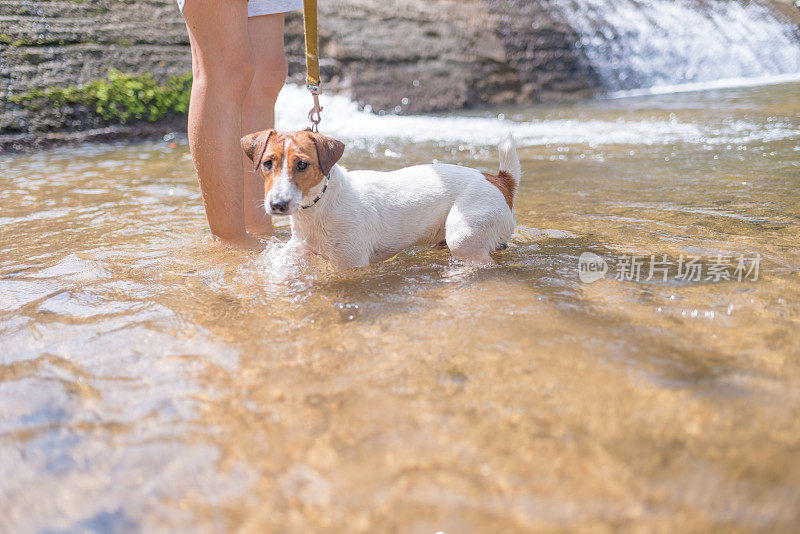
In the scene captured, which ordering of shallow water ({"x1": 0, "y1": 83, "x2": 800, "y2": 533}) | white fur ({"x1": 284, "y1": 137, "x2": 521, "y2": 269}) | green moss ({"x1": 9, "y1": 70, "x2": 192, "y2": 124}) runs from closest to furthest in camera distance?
1. shallow water ({"x1": 0, "y1": 83, "x2": 800, "y2": 533})
2. white fur ({"x1": 284, "y1": 137, "x2": 521, "y2": 269})
3. green moss ({"x1": 9, "y1": 70, "x2": 192, "y2": 124})

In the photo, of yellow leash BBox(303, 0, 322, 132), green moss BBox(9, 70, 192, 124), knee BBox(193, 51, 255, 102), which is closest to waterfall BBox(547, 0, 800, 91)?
green moss BBox(9, 70, 192, 124)

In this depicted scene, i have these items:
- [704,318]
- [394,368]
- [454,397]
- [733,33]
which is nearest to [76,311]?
[394,368]

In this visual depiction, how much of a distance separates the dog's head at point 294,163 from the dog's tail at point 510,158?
999 mm

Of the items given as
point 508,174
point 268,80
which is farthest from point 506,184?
point 268,80

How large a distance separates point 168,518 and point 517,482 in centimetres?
76

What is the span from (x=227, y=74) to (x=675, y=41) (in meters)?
12.5

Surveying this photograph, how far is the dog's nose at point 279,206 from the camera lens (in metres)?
2.52

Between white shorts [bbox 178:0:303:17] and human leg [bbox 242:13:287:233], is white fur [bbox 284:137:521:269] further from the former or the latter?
white shorts [bbox 178:0:303:17]

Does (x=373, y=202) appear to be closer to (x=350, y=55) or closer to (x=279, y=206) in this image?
(x=279, y=206)

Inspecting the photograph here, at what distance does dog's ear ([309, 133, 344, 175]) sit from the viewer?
2658 mm

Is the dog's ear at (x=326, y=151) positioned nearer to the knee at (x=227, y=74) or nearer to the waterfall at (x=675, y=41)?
the knee at (x=227, y=74)

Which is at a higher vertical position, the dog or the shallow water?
the dog

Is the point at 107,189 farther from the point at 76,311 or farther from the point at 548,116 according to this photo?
the point at 548,116

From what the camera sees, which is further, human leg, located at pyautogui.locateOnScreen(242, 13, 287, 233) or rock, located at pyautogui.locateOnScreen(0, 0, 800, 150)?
rock, located at pyautogui.locateOnScreen(0, 0, 800, 150)
